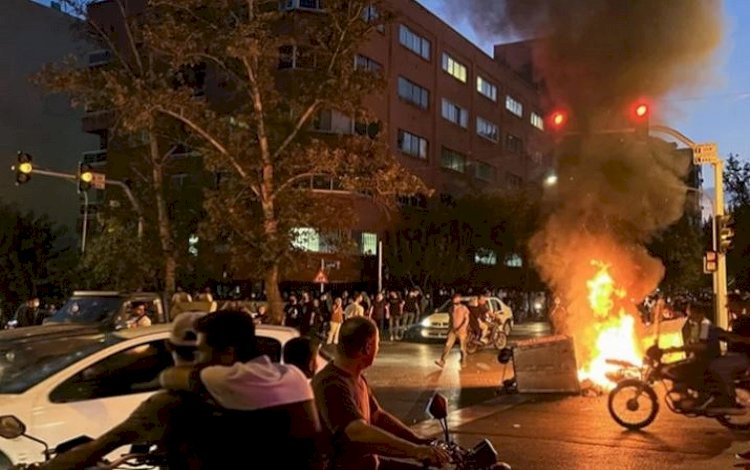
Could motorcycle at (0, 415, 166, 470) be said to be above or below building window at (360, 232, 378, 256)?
below

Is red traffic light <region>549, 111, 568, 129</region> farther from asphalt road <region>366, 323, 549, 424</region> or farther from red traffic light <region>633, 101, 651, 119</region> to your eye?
asphalt road <region>366, 323, 549, 424</region>

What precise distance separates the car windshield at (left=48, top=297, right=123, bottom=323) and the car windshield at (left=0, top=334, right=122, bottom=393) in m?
3.48

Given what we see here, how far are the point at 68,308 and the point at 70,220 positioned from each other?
38.0 m

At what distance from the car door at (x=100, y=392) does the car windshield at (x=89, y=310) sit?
298 inches

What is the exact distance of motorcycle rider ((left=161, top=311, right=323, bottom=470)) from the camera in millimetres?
A: 2697

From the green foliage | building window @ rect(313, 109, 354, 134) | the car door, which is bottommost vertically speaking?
the car door

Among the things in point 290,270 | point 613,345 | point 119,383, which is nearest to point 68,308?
point 290,270

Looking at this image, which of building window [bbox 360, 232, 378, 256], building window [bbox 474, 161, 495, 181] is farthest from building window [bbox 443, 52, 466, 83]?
building window [bbox 360, 232, 378, 256]

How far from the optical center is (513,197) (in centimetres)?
4588

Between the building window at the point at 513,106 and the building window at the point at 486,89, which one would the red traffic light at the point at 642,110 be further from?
the building window at the point at 513,106

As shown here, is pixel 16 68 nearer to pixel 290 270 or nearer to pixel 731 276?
pixel 290 270

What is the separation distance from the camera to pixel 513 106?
60.7 meters

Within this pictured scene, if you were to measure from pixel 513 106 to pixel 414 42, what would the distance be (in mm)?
17276

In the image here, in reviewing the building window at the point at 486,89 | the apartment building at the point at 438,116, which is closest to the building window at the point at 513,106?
the apartment building at the point at 438,116
